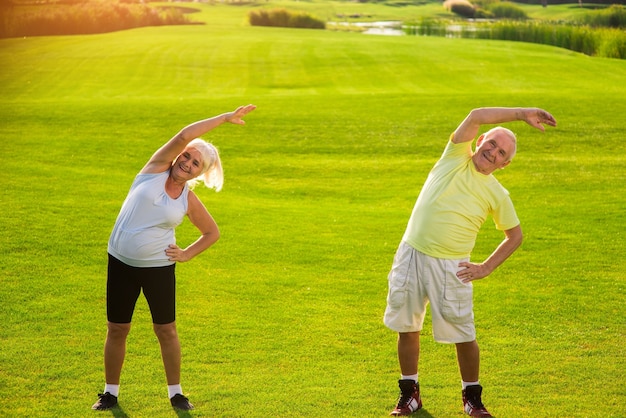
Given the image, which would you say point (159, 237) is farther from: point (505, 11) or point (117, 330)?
point (505, 11)

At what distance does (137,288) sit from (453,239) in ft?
7.40

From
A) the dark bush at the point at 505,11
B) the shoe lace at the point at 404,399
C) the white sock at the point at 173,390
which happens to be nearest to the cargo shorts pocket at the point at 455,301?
the shoe lace at the point at 404,399

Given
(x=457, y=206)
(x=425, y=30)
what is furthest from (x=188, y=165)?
(x=425, y=30)

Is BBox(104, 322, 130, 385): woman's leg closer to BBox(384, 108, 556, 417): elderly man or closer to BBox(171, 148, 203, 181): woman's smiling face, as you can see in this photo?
BBox(171, 148, 203, 181): woman's smiling face

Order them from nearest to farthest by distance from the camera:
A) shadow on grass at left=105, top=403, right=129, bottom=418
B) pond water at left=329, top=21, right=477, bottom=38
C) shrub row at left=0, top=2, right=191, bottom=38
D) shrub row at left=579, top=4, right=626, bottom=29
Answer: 1. shadow on grass at left=105, top=403, right=129, bottom=418
2. shrub row at left=0, top=2, right=191, bottom=38
3. shrub row at left=579, top=4, right=626, bottom=29
4. pond water at left=329, top=21, right=477, bottom=38

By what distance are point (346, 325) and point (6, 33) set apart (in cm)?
3749

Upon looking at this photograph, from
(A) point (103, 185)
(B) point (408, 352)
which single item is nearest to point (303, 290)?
(B) point (408, 352)

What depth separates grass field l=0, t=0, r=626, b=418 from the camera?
22.2 ft

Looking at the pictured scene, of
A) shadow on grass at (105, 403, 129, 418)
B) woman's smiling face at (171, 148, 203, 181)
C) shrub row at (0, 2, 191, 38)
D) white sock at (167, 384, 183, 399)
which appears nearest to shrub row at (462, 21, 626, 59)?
shrub row at (0, 2, 191, 38)

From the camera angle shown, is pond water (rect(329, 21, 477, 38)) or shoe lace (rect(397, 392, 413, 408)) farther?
pond water (rect(329, 21, 477, 38))

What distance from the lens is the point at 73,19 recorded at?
45.6 metres

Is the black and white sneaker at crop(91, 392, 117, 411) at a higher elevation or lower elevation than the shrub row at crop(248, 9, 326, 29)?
higher

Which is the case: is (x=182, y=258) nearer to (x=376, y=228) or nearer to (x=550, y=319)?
(x=550, y=319)

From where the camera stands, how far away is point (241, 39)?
37.6m
